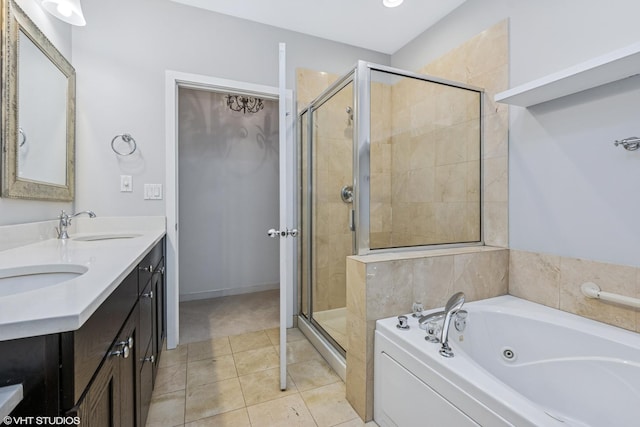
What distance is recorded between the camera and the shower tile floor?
1.45 metres

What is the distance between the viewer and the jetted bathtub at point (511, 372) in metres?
0.95

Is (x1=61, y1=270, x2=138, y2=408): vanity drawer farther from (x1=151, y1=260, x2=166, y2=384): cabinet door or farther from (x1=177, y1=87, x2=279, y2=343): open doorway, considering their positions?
(x1=177, y1=87, x2=279, y2=343): open doorway

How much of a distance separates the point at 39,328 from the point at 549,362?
1840 millimetres

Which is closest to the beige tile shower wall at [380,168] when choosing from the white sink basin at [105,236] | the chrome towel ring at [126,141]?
the white sink basin at [105,236]

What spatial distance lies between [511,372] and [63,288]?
5.92 feet

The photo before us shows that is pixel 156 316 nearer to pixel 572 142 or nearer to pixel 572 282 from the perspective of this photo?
pixel 572 282

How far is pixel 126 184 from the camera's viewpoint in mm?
2000

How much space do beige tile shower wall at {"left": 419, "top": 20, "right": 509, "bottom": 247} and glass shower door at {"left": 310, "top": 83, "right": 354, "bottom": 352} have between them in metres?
0.94

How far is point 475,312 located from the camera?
155 centimetres

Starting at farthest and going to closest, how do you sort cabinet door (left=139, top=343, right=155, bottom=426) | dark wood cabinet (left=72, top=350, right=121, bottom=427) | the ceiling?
the ceiling → cabinet door (left=139, top=343, right=155, bottom=426) → dark wood cabinet (left=72, top=350, right=121, bottom=427)

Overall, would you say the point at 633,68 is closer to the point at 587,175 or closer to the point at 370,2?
the point at 587,175

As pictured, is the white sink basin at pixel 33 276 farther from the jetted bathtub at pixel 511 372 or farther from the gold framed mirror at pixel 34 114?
the jetted bathtub at pixel 511 372

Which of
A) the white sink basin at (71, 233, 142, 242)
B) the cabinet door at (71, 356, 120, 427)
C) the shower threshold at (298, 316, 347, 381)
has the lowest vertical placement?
the shower threshold at (298, 316, 347, 381)

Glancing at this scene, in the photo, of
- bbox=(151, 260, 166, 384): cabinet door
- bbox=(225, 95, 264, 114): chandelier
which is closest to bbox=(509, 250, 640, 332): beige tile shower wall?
bbox=(151, 260, 166, 384): cabinet door
